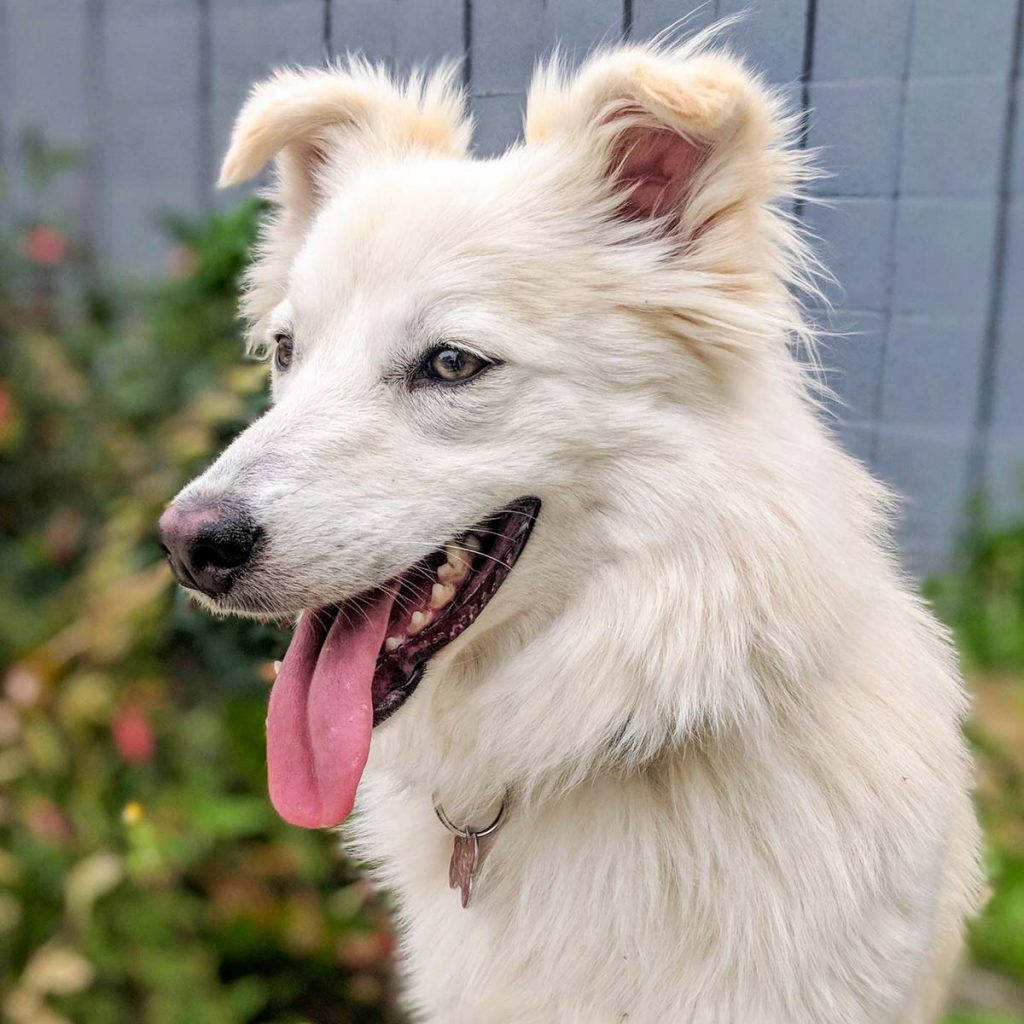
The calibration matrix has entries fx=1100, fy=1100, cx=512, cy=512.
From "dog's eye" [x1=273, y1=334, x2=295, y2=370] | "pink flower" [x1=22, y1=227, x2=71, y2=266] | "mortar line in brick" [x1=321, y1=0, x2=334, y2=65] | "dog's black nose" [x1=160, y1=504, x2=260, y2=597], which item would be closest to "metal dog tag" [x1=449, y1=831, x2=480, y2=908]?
"dog's black nose" [x1=160, y1=504, x2=260, y2=597]

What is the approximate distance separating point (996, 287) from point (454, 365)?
197 centimetres

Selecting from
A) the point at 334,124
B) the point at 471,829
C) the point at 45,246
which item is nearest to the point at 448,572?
the point at 471,829

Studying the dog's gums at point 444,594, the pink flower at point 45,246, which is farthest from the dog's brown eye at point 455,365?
the pink flower at point 45,246

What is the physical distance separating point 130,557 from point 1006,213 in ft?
8.38

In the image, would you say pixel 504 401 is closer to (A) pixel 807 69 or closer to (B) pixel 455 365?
(B) pixel 455 365

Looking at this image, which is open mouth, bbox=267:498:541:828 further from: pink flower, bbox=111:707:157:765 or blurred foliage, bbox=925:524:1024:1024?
blurred foliage, bbox=925:524:1024:1024

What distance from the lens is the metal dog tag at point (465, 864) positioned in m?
1.84

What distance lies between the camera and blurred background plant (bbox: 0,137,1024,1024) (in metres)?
2.67

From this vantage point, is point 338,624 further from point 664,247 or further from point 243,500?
point 664,247

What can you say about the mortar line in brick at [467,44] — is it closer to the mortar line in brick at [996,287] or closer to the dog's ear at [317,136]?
the dog's ear at [317,136]

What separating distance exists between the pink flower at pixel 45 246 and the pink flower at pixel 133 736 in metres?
1.70

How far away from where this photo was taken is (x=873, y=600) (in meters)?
1.87

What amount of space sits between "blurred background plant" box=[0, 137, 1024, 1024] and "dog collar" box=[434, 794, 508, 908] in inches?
37.5

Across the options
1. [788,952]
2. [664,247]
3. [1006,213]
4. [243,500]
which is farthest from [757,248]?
[1006,213]
